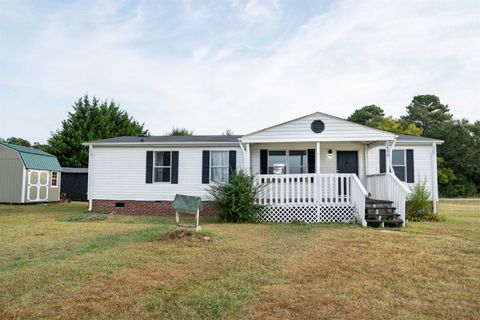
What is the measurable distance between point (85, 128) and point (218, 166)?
66.7 ft

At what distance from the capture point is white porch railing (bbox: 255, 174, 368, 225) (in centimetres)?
1130

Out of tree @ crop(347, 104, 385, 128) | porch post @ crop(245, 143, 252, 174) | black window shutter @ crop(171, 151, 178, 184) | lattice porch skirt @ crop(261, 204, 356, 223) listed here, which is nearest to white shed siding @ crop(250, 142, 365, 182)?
porch post @ crop(245, 143, 252, 174)

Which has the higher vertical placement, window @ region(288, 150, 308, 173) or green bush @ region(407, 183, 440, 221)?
window @ region(288, 150, 308, 173)

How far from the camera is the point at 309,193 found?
11.4 m

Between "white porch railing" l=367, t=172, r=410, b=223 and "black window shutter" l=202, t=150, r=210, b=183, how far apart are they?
6173mm

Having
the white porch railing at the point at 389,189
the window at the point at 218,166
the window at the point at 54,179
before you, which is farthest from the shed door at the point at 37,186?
the white porch railing at the point at 389,189

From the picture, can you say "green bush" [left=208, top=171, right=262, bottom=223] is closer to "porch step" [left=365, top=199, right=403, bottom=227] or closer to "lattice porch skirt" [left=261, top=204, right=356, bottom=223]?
"lattice porch skirt" [left=261, top=204, right=356, bottom=223]

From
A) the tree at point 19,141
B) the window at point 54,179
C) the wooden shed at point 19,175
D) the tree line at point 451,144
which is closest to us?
the wooden shed at point 19,175

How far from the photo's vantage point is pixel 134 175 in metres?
13.7

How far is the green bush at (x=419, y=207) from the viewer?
1171 cm

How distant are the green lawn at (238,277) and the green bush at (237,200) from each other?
3040mm

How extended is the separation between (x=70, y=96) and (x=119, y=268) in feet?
98.1

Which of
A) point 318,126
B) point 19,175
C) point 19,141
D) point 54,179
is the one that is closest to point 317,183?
point 318,126

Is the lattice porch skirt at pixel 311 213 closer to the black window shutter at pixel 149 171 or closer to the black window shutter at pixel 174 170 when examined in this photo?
the black window shutter at pixel 174 170
